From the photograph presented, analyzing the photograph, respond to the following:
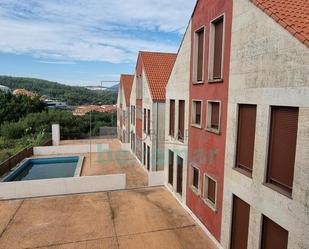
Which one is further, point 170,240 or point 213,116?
point 170,240

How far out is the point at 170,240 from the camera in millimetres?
10812

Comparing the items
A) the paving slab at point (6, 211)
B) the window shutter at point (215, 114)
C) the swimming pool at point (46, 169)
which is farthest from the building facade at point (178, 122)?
the swimming pool at point (46, 169)

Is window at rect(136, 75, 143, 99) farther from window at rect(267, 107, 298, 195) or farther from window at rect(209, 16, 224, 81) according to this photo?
window at rect(267, 107, 298, 195)

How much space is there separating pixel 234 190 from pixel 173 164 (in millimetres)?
6855

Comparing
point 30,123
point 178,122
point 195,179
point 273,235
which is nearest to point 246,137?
point 273,235

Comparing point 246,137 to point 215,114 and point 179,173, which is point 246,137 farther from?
point 179,173

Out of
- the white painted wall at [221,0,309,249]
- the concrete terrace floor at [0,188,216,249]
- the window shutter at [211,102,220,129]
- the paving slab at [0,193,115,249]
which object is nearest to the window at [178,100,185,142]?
the window shutter at [211,102,220,129]

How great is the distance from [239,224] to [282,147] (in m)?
3.49

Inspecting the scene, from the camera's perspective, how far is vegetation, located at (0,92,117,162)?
35.7m

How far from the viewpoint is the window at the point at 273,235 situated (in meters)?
6.92

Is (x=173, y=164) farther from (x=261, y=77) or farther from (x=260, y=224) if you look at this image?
(x=261, y=77)

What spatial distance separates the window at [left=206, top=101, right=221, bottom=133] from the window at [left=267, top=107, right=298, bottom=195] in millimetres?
2915

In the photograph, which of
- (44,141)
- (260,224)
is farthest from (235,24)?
(44,141)

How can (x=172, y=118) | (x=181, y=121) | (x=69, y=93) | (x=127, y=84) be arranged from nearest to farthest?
1. (x=181, y=121)
2. (x=172, y=118)
3. (x=127, y=84)
4. (x=69, y=93)
